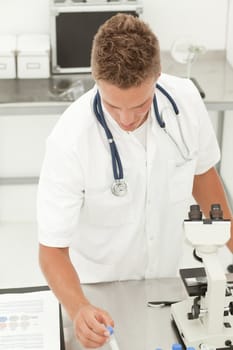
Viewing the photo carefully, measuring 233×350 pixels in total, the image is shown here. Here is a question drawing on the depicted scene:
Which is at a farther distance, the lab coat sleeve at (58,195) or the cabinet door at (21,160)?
the cabinet door at (21,160)

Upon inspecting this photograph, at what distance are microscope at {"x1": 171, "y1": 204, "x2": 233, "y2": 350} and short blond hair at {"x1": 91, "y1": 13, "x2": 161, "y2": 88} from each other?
314mm

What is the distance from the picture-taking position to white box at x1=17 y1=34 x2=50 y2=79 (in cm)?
306

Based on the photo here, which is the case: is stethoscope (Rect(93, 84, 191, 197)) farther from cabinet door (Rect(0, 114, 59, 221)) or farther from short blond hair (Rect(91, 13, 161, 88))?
cabinet door (Rect(0, 114, 59, 221))

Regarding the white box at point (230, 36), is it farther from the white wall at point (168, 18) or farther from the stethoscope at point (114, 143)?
the stethoscope at point (114, 143)

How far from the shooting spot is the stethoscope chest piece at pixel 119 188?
170 centimetres

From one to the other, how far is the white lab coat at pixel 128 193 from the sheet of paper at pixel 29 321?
15 cm

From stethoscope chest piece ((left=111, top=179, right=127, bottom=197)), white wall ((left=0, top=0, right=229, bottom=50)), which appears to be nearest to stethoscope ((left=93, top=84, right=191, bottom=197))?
stethoscope chest piece ((left=111, top=179, right=127, bottom=197))

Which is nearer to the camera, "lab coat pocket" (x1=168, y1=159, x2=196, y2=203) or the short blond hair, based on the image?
the short blond hair

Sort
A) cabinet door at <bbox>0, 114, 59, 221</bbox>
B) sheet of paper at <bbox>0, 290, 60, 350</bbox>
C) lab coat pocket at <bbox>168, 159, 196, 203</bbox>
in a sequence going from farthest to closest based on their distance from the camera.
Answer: cabinet door at <bbox>0, 114, 59, 221</bbox>
lab coat pocket at <bbox>168, 159, 196, 203</bbox>
sheet of paper at <bbox>0, 290, 60, 350</bbox>

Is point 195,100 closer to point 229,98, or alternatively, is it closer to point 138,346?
point 138,346

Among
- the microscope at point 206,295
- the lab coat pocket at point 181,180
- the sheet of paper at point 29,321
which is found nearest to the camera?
the microscope at point 206,295

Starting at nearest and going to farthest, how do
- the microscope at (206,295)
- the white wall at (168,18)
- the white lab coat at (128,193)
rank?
the microscope at (206,295)
the white lab coat at (128,193)
the white wall at (168,18)

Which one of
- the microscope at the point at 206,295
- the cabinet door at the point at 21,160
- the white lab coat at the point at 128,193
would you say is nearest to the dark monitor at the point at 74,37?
the cabinet door at the point at 21,160

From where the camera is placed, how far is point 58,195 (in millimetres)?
1630
